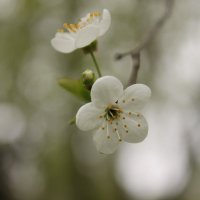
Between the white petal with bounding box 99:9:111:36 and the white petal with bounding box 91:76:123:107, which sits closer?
the white petal with bounding box 91:76:123:107

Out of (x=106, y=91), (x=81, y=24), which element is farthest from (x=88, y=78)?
(x=81, y=24)

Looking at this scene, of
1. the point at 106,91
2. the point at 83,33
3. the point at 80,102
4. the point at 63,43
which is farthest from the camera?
the point at 80,102

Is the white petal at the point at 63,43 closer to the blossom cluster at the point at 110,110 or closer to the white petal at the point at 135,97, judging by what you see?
the blossom cluster at the point at 110,110

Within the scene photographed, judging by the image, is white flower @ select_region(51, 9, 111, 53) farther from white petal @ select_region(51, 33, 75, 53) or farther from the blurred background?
the blurred background

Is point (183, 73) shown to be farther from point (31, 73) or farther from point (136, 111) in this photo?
point (136, 111)

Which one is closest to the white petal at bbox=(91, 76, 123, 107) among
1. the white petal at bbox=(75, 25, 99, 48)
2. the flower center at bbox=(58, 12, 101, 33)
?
the white petal at bbox=(75, 25, 99, 48)

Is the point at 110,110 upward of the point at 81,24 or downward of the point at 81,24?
downward

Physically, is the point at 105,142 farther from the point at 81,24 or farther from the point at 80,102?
the point at 80,102
